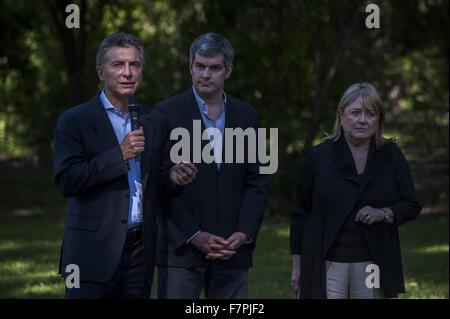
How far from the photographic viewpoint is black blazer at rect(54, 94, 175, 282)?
13.1 ft

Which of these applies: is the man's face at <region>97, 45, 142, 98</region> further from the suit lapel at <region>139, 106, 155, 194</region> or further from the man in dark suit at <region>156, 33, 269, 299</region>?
the man in dark suit at <region>156, 33, 269, 299</region>

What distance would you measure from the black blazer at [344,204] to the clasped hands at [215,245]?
1.70ft

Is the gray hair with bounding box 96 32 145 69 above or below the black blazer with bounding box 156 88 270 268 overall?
above

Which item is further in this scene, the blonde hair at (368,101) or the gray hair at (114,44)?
the blonde hair at (368,101)

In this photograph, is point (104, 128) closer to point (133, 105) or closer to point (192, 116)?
point (133, 105)

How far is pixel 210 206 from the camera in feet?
14.6

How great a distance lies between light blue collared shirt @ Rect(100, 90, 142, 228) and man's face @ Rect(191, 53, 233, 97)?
1.72 feet

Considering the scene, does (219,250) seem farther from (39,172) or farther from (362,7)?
(39,172)

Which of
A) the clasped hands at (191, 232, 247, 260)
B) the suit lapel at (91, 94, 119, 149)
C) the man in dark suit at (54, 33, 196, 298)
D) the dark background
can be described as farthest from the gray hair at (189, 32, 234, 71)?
the dark background

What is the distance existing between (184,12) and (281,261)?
8.96 metres

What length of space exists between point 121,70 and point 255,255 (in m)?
7.06

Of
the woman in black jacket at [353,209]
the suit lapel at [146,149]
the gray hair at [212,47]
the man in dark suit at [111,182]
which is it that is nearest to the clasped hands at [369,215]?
the woman in black jacket at [353,209]

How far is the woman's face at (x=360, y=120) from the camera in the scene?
4559 millimetres

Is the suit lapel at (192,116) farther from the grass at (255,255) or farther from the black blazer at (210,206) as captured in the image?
the grass at (255,255)
